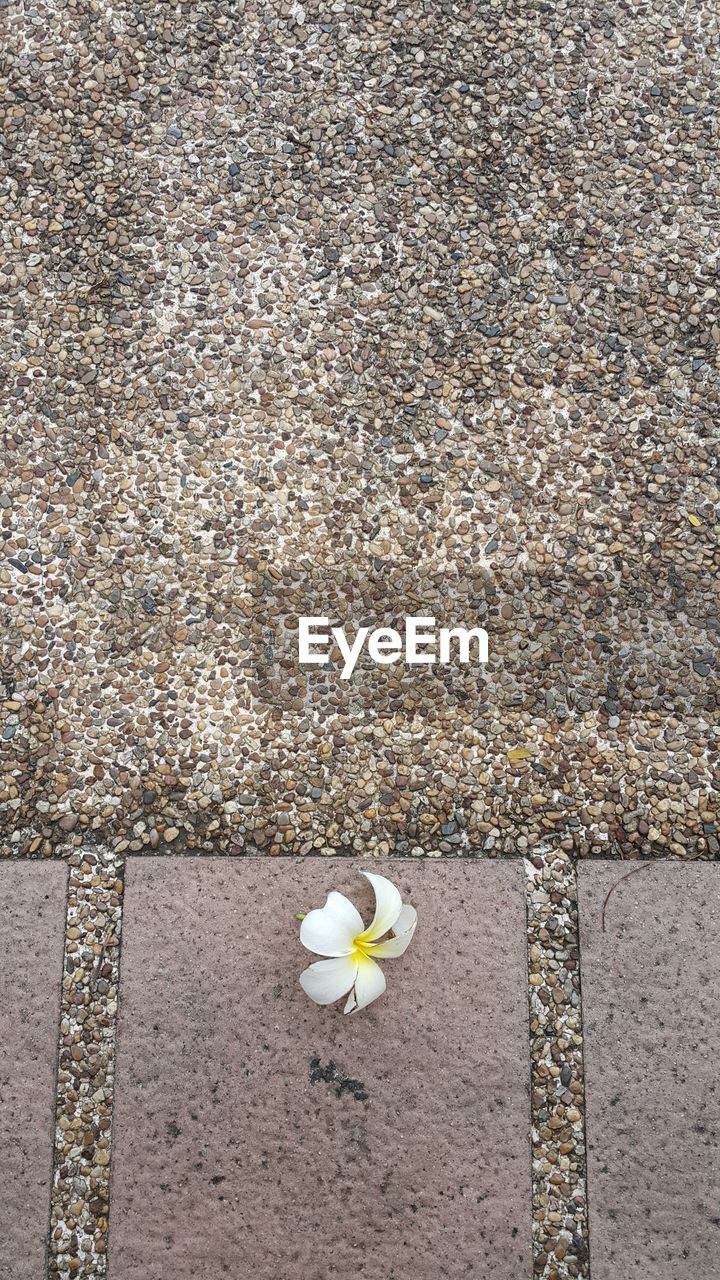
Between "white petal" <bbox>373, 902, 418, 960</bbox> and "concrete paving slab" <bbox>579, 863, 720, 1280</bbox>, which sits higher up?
"white petal" <bbox>373, 902, 418, 960</bbox>

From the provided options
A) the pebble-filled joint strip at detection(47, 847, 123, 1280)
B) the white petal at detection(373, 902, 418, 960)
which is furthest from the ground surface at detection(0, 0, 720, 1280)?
the white petal at detection(373, 902, 418, 960)

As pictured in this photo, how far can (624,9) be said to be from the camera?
5.96ft

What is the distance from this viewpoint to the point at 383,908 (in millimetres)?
1496

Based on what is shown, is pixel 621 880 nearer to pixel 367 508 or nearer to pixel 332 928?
pixel 332 928

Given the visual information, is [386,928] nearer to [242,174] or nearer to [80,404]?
[80,404]

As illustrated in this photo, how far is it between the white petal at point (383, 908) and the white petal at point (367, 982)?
0.16 feet

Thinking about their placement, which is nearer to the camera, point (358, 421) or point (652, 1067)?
point (652, 1067)

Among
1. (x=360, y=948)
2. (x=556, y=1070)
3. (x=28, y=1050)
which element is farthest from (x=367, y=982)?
(x=28, y=1050)

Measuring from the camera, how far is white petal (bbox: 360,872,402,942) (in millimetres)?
1494

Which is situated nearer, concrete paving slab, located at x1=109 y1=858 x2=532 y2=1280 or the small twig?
concrete paving slab, located at x1=109 y1=858 x2=532 y2=1280

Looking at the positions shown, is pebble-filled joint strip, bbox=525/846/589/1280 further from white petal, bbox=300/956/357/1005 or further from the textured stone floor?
white petal, bbox=300/956/357/1005

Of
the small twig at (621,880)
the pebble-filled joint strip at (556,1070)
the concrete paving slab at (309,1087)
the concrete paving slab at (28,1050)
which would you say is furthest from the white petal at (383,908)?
the concrete paving slab at (28,1050)

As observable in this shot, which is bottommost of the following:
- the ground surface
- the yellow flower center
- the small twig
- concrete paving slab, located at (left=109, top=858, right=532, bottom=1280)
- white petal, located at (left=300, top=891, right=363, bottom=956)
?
concrete paving slab, located at (left=109, top=858, right=532, bottom=1280)

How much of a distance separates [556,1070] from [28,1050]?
3.20 feet
